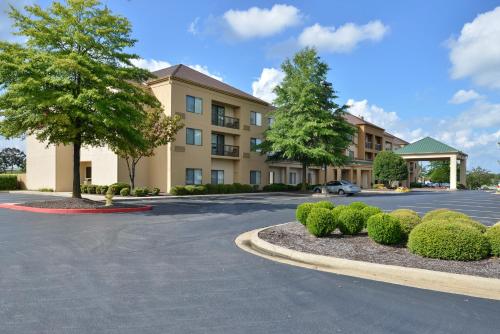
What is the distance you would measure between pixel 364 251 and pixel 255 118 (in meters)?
34.5

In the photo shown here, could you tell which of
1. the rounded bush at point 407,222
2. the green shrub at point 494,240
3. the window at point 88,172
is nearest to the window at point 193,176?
the window at point 88,172

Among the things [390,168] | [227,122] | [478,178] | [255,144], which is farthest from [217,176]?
[478,178]

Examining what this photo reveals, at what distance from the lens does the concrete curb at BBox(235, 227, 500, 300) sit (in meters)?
5.89

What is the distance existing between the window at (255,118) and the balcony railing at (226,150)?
4101 mm

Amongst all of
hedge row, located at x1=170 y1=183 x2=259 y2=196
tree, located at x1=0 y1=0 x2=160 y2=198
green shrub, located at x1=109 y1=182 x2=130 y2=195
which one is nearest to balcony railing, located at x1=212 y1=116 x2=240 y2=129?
hedge row, located at x1=170 y1=183 x2=259 y2=196

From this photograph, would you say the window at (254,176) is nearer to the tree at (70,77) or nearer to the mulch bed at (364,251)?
the tree at (70,77)

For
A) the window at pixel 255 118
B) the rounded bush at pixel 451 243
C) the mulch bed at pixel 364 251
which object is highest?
the window at pixel 255 118

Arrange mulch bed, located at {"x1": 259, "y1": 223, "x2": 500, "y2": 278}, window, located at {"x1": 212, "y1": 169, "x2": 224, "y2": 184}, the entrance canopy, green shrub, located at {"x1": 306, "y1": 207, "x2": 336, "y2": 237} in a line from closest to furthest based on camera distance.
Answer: mulch bed, located at {"x1": 259, "y1": 223, "x2": 500, "y2": 278} → green shrub, located at {"x1": 306, "y1": 207, "x2": 336, "y2": 237} → window, located at {"x1": 212, "y1": 169, "x2": 224, "y2": 184} → the entrance canopy

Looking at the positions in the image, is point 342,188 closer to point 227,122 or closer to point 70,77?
point 227,122

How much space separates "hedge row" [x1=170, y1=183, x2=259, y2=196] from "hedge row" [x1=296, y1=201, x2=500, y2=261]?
810 inches

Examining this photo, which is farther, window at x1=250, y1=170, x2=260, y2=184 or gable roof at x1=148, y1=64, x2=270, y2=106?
window at x1=250, y1=170, x2=260, y2=184

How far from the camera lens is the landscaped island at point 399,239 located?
7.23 meters

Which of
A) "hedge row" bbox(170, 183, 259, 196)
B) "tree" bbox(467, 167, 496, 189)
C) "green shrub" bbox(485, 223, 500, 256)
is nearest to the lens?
"green shrub" bbox(485, 223, 500, 256)

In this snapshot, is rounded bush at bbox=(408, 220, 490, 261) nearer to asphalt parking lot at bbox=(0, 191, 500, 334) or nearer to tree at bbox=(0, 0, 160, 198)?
asphalt parking lot at bbox=(0, 191, 500, 334)
